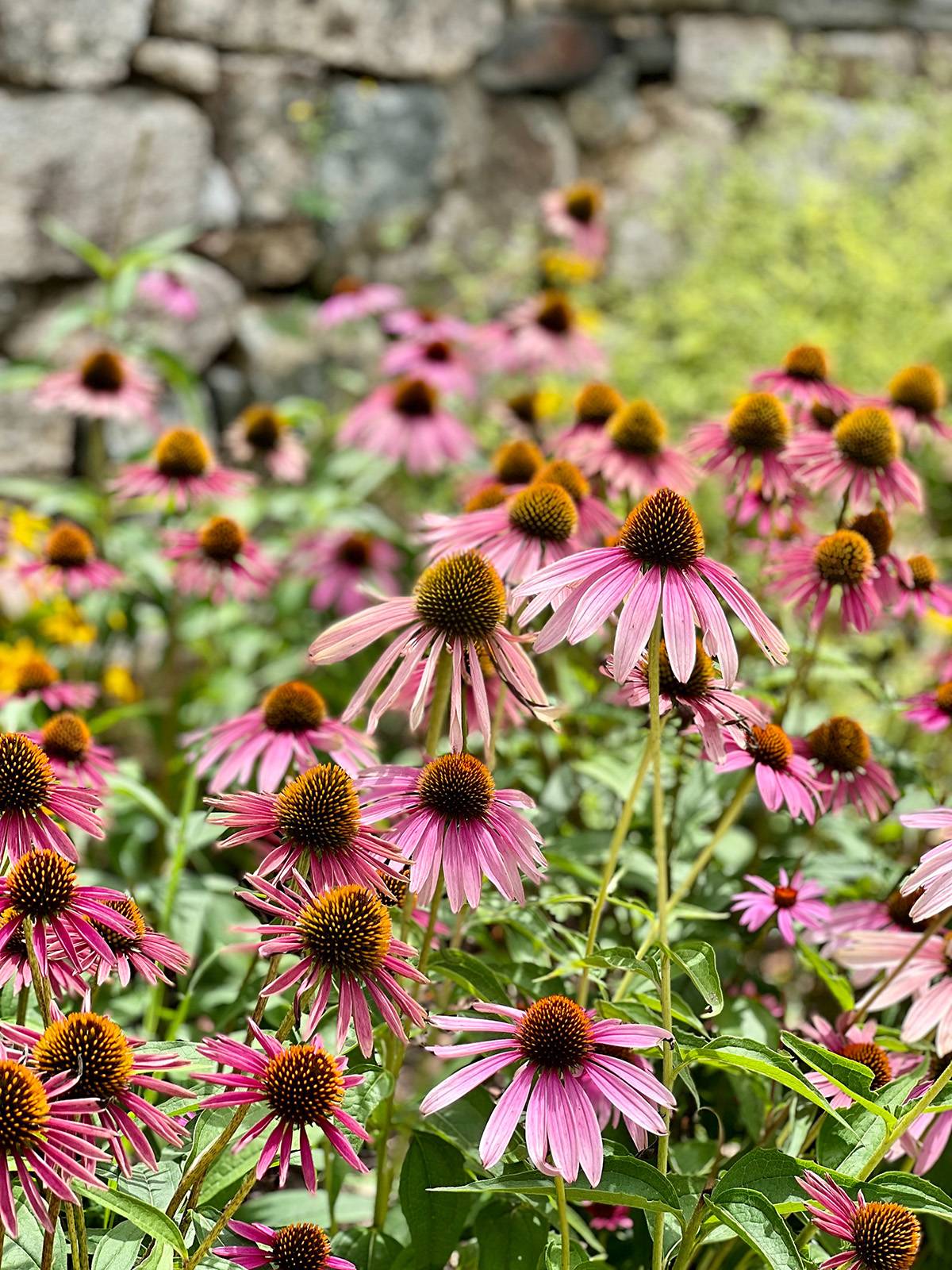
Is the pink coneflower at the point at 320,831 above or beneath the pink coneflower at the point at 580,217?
above

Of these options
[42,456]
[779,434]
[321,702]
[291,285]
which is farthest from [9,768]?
[291,285]

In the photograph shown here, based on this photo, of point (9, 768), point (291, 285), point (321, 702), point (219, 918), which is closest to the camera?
point (9, 768)

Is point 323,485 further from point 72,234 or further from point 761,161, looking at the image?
point 761,161

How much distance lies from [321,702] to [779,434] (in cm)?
56

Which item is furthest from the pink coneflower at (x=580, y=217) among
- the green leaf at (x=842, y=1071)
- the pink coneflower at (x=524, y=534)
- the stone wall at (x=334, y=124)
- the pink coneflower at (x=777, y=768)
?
the green leaf at (x=842, y=1071)

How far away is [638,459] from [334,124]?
188 cm

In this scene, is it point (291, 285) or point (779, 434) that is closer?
point (779, 434)

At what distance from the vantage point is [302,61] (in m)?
2.90

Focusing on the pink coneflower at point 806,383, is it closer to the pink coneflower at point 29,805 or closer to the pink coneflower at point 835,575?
the pink coneflower at point 835,575

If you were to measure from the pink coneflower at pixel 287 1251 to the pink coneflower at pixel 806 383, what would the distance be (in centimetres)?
105

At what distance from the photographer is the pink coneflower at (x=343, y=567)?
2.25 metres

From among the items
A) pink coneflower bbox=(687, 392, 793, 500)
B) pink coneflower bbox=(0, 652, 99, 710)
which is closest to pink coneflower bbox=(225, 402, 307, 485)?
pink coneflower bbox=(0, 652, 99, 710)

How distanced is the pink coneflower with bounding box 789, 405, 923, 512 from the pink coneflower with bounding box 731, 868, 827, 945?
38 cm

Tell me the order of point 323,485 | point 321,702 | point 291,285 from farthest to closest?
point 291,285 < point 323,485 < point 321,702
